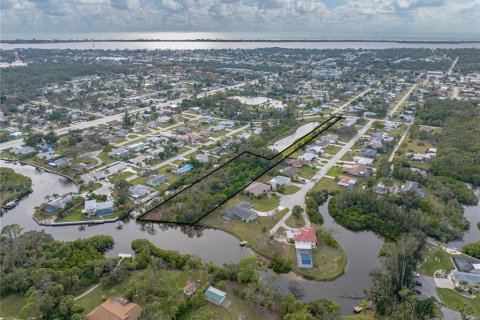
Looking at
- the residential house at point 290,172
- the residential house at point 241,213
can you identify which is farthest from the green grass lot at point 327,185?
the residential house at point 241,213

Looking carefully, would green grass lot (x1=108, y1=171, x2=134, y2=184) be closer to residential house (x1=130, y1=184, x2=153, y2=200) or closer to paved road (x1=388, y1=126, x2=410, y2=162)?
residential house (x1=130, y1=184, x2=153, y2=200)

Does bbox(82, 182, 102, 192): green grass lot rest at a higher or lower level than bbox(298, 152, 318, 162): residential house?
lower

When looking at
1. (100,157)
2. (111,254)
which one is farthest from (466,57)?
(111,254)

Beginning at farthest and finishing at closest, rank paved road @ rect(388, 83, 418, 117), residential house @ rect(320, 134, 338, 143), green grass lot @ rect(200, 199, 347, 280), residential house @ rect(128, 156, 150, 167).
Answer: paved road @ rect(388, 83, 418, 117) < residential house @ rect(320, 134, 338, 143) < residential house @ rect(128, 156, 150, 167) < green grass lot @ rect(200, 199, 347, 280)

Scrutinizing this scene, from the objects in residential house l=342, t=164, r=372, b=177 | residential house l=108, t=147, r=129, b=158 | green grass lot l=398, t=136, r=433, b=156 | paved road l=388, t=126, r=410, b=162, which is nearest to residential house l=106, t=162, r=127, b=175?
residential house l=108, t=147, r=129, b=158

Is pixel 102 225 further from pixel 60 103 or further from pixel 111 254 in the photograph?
pixel 60 103

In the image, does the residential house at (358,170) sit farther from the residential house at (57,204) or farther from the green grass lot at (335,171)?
the residential house at (57,204)
